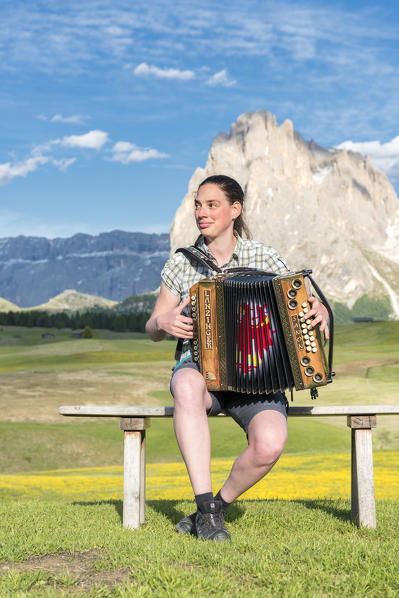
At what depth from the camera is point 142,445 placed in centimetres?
735

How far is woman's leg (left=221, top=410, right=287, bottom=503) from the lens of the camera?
6113 millimetres

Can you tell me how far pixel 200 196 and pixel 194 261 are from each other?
2.40ft

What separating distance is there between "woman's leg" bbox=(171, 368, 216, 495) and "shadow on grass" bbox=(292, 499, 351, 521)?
91.5 inches

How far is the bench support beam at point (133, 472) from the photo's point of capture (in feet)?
22.9

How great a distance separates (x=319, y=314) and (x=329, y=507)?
343 centimetres

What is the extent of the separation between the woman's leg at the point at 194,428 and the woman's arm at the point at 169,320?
1.51 feet

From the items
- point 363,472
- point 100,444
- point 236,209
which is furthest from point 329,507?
point 100,444

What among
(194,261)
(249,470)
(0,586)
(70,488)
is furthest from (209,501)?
(70,488)

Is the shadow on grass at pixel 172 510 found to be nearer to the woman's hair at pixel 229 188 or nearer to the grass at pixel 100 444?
the woman's hair at pixel 229 188

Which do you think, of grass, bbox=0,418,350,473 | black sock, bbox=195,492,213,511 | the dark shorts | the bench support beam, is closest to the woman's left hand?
the dark shorts

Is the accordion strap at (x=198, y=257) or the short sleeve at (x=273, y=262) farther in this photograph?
the short sleeve at (x=273, y=262)

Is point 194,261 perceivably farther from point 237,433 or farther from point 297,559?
point 237,433

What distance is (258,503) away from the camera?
28.1ft

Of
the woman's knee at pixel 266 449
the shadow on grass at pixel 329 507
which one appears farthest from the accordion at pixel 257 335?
the shadow on grass at pixel 329 507
